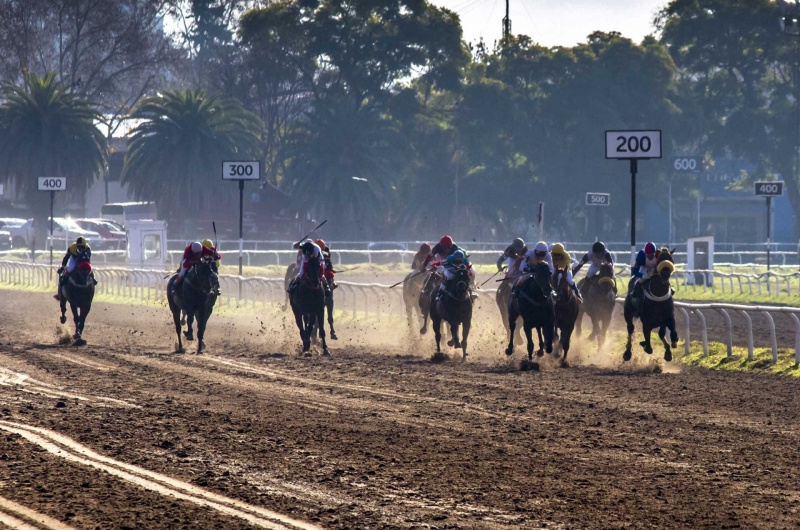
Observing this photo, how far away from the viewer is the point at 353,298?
26625 millimetres

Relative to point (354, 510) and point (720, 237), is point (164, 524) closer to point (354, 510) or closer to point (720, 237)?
point (354, 510)

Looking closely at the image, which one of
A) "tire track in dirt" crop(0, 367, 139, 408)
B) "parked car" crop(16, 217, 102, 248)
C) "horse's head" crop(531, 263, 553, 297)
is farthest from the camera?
"parked car" crop(16, 217, 102, 248)

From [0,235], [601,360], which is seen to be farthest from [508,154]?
[601,360]

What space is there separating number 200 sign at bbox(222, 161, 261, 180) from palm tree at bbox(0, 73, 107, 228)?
3187 centimetres

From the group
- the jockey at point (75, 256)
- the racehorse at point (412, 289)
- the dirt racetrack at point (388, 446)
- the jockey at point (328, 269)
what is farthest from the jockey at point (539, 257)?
the jockey at point (75, 256)

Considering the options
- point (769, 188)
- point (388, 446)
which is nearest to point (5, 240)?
point (769, 188)

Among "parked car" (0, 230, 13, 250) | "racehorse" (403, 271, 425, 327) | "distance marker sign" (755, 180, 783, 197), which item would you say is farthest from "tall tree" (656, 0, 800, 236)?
"racehorse" (403, 271, 425, 327)

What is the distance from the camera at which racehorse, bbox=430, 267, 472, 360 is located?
1778 centimetres

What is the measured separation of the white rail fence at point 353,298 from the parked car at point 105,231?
14.7 metres

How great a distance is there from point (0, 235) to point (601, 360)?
47634 mm

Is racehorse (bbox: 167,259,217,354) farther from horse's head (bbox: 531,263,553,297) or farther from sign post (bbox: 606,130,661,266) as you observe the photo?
sign post (bbox: 606,130,661,266)

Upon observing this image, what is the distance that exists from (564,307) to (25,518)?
10.5 m

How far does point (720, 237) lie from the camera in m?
73.4

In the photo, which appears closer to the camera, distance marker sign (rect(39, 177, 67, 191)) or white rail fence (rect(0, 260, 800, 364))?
white rail fence (rect(0, 260, 800, 364))
